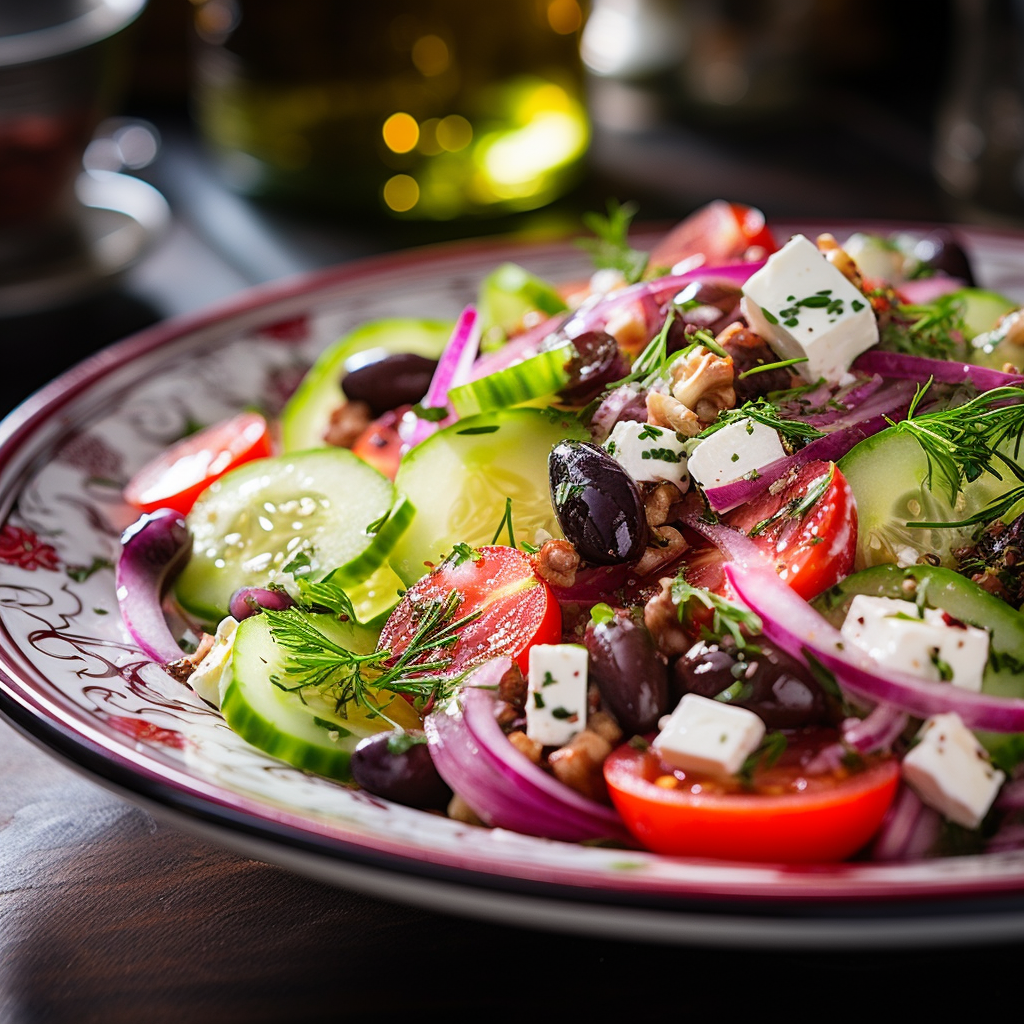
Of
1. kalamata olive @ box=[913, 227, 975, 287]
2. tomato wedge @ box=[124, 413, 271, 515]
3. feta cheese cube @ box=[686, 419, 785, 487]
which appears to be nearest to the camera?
feta cheese cube @ box=[686, 419, 785, 487]

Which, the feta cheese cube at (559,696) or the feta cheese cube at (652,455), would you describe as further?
the feta cheese cube at (652,455)

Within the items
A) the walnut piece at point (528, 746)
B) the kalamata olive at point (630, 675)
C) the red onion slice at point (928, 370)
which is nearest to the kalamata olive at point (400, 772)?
the walnut piece at point (528, 746)

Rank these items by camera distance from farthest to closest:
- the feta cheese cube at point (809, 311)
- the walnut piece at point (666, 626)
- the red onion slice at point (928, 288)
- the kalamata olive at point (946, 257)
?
the kalamata olive at point (946, 257)
the red onion slice at point (928, 288)
the feta cheese cube at point (809, 311)
the walnut piece at point (666, 626)

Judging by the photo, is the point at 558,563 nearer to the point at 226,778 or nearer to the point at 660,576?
the point at 660,576

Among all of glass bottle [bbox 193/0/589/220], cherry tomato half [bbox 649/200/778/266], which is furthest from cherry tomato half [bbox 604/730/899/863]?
glass bottle [bbox 193/0/589/220]

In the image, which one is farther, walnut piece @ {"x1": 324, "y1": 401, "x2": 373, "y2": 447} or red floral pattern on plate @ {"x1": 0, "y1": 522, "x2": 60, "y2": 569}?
walnut piece @ {"x1": 324, "y1": 401, "x2": 373, "y2": 447}

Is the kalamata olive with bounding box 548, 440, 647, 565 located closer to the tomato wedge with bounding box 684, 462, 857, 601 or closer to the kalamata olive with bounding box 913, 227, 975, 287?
the tomato wedge with bounding box 684, 462, 857, 601

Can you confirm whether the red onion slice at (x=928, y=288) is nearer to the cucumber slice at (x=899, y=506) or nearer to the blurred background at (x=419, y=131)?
the cucumber slice at (x=899, y=506)
